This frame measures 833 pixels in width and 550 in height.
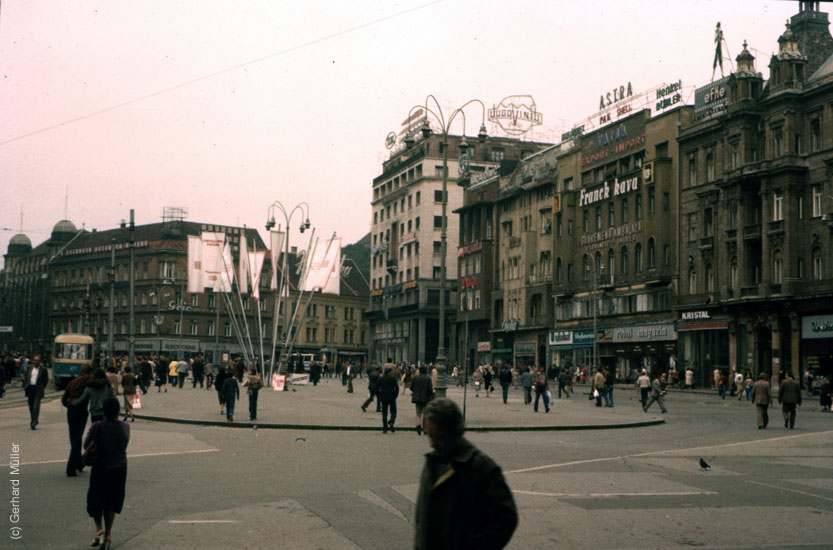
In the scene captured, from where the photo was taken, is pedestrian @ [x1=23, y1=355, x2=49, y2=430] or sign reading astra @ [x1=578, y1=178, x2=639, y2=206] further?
sign reading astra @ [x1=578, y1=178, x2=639, y2=206]

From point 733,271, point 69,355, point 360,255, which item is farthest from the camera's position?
point 360,255

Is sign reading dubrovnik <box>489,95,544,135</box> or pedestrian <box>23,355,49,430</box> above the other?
sign reading dubrovnik <box>489,95,544,135</box>

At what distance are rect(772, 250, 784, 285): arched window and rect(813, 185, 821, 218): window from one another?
10.5 feet

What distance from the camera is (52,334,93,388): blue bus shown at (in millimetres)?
54188

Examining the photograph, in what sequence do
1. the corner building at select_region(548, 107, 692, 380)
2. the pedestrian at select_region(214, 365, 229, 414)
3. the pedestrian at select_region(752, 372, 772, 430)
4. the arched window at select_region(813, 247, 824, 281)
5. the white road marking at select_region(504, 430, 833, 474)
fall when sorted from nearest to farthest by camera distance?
the white road marking at select_region(504, 430, 833, 474), the pedestrian at select_region(752, 372, 772, 430), the pedestrian at select_region(214, 365, 229, 414), the arched window at select_region(813, 247, 824, 281), the corner building at select_region(548, 107, 692, 380)

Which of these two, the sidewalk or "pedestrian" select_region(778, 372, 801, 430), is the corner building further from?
"pedestrian" select_region(778, 372, 801, 430)

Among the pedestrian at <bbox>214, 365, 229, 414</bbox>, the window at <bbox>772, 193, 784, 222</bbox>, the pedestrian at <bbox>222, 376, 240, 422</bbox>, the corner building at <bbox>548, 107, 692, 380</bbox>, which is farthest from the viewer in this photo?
the corner building at <bbox>548, 107, 692, 380</bbox>

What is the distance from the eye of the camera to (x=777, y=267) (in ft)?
187

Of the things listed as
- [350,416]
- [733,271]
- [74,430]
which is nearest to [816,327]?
[733,271]

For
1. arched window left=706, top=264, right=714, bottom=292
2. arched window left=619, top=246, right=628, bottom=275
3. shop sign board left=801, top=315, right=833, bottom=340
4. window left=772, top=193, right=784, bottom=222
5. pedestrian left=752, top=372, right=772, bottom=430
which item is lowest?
pedestrian left=752, top=372, right=772, bottom=430

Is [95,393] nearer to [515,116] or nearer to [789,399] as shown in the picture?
[789,399]

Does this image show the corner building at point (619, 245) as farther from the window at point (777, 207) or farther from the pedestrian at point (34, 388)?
the pedestrian at point (34, 388)

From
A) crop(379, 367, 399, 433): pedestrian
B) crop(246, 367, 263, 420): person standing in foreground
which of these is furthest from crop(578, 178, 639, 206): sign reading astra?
crop(379, 367, 399, 433): pedestrian

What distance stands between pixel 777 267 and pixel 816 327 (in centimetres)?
498
